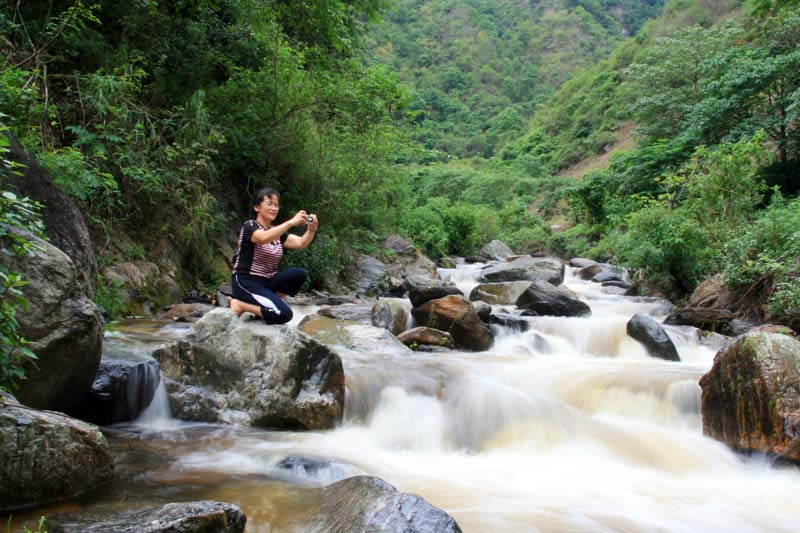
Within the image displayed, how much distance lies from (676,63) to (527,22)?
67231 mm

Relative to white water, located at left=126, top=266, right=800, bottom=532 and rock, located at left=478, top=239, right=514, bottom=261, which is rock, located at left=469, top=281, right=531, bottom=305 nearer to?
white water, located at left=126, top=266, right=800, bottom=532

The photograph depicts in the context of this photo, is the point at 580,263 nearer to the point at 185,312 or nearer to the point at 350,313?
the point at 350,313

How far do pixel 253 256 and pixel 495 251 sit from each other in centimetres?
1912

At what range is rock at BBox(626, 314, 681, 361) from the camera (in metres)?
8.25

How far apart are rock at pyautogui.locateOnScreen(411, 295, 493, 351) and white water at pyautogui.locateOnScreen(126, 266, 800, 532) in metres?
0.91

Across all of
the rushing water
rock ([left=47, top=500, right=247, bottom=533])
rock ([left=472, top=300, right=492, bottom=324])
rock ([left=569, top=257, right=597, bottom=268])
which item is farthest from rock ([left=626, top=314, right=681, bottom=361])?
rock ([left=569, top=257, right=597, bottom=268])

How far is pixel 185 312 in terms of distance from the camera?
8.23 meters

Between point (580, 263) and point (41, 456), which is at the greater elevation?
point (580, 263)

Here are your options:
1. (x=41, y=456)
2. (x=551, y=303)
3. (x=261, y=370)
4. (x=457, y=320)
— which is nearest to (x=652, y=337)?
(x=551, y=303)

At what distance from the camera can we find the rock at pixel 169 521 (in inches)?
96.3

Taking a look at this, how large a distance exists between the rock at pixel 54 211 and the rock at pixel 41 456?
2.07 metres

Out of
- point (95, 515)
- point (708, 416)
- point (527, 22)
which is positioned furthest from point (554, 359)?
point (527, 22)

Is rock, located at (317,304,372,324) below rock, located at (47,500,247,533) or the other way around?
the other way around

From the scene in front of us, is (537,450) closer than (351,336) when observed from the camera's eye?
Yes
